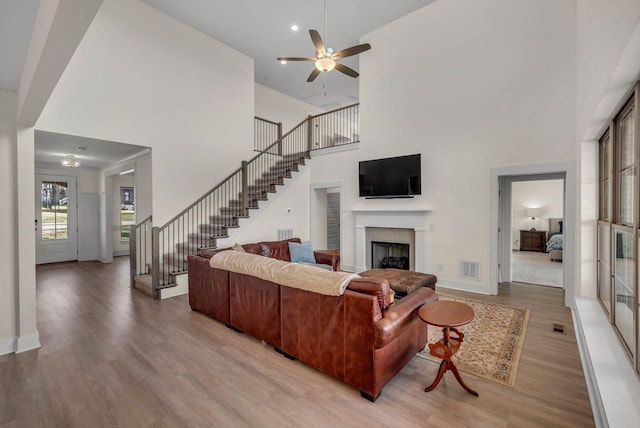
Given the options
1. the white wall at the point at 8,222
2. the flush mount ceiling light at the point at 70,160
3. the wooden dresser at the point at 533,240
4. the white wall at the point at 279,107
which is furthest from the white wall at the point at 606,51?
the flush mount ceiling light at the point at 70,160

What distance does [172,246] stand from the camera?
563cm

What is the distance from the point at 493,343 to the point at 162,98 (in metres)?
6.62

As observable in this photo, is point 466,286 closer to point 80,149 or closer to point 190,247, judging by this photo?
point 190,247

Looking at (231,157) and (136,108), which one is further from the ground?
(136,108)

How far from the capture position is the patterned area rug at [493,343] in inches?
97.1

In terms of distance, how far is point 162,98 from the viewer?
552 cm

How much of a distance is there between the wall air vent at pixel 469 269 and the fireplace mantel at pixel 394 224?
0.62 meters

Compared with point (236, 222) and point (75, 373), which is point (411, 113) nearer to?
point (236, 222)

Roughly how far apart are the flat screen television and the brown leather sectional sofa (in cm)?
306

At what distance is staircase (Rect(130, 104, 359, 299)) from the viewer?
189 inches

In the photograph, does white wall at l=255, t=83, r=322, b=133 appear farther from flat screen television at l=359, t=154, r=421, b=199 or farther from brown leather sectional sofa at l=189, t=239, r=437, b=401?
brown leather sectional sofa at l=189, t=239, r=437, b=401

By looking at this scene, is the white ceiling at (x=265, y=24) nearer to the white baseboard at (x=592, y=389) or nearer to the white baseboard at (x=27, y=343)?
the white baseboard at (x=27, y=343)

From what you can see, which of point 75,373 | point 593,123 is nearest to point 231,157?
point 75,373

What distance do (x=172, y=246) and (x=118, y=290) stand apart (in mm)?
1139
